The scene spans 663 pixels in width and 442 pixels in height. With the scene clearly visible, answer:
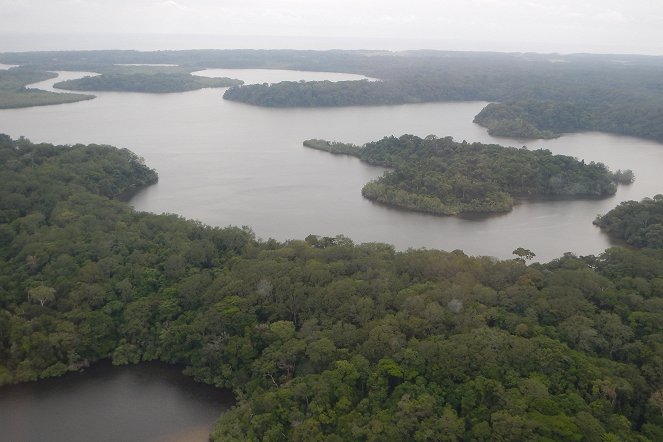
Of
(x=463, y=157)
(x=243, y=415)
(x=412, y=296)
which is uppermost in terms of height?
(x=463, y=157)

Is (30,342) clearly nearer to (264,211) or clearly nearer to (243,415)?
(243,415)

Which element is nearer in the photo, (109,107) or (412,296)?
(412,296)

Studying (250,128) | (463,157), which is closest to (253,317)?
(463,157)

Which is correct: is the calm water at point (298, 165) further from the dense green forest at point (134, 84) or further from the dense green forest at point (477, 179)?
the dense green forest at point (134, 84)

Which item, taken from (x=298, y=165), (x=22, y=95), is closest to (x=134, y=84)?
(x=22, y=95)

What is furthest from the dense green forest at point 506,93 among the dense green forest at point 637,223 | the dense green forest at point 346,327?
the dense green forest at point 346,327

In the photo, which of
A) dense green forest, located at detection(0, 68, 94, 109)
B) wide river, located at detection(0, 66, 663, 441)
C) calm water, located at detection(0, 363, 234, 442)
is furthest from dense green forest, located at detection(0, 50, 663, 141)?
calm water, located at detection(0, 363, 234, 442)

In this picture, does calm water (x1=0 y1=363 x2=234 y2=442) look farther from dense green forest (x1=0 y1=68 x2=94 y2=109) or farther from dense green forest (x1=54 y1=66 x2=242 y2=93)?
dense green forest (x1=54 y1=66 x2=242 y2=93)
